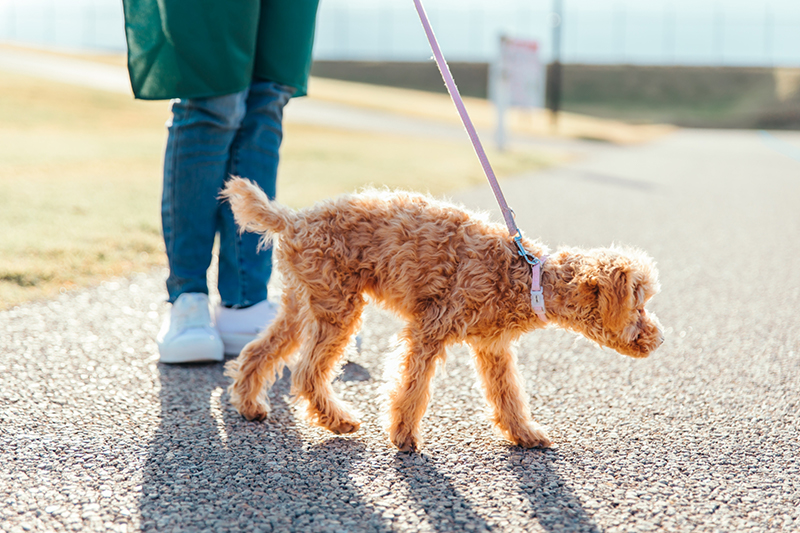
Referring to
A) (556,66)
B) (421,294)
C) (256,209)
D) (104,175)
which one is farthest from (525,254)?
(556,66)

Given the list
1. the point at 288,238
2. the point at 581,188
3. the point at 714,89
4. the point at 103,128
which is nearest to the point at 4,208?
the point at 288,238

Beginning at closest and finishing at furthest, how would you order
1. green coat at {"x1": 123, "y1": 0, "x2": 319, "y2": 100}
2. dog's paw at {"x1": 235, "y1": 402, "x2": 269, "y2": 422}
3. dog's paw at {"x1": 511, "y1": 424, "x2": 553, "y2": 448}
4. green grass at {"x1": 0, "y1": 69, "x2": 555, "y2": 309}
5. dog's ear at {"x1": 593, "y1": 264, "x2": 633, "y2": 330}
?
dog's ear at {"x1": 593, "y1": 264, "x2": 633, "y2": 330}, dog's paw at {"x1": 511, "y1": 424, "x2": 553, "y2": 448}, dog's paw at {"x1": 235, "y1": 402, "x2": 269, "y2": 422}, green coat at {"x1": 123, "y1": 0, "x2": 319, "y2": 100}, green grass at {"x1": 0, "y1": 69, "x2": 555, "y2": 309}

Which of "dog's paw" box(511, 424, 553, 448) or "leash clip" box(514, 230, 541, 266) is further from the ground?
"leash clip" box(514, 230, 541, 266)

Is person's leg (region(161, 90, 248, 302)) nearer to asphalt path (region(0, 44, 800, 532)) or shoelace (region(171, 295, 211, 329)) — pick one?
shoelace (region(171, 295, 211, 329))

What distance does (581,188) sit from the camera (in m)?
10.4

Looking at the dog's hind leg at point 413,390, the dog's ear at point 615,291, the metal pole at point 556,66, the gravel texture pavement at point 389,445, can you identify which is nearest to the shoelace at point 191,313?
the gravel texture pavement at point 389,445

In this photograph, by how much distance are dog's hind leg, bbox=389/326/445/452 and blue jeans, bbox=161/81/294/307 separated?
1.10 metres

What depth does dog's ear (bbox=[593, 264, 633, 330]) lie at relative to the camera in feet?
7.11

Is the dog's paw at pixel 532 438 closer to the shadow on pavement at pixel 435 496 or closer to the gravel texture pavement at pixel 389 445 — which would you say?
the gravel texture pavement at pixel 389 445

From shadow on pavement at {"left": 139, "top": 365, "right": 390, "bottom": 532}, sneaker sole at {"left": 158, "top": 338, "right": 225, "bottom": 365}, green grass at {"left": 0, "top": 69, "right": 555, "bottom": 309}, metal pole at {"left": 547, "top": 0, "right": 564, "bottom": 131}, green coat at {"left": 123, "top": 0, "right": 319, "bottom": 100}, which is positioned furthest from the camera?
metal pole at {"left": 547, "top": 0, "right": 564, "bottom": 131}

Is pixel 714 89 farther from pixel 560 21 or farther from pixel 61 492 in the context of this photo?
pixel 61 492

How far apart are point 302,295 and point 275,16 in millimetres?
1349

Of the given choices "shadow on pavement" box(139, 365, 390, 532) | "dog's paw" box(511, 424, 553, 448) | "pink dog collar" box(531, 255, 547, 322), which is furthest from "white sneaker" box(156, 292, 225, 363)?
"pink dog collar" box(531, 255, 547, 322)

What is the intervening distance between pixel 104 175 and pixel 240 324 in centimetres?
646
